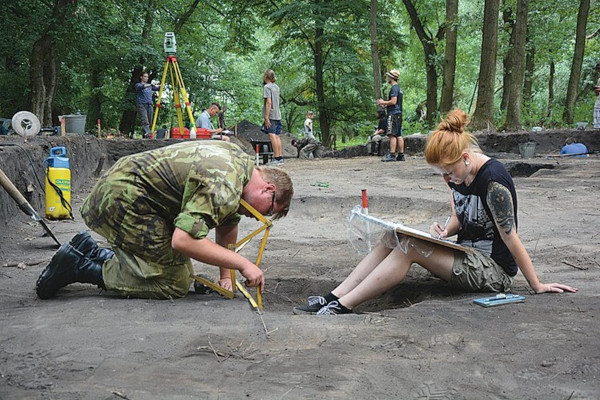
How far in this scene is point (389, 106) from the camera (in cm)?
1205

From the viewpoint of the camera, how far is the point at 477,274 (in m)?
3.41

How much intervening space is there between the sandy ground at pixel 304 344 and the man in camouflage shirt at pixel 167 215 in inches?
6.3

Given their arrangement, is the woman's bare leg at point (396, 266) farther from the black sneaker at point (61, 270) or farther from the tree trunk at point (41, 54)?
the tree trunk at point (41, 54)

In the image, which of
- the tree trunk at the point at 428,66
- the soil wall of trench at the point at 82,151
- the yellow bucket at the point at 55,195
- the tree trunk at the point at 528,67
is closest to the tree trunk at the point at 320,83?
the tree trunk at the point at 428,66

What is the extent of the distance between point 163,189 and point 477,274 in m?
1.83

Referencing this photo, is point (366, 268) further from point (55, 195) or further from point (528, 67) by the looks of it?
point (528, 67)

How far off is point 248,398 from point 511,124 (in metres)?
14.2

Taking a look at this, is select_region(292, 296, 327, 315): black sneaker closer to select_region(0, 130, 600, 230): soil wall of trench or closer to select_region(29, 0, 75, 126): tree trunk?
select_region(0, 130, 600, 230): soil wall of trench

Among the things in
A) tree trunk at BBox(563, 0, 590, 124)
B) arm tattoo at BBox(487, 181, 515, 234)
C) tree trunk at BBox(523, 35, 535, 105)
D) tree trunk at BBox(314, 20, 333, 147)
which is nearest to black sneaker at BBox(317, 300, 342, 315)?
arm tattoo at BBox(487, 181, 515, 234)

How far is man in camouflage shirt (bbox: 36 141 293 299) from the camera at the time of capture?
291cm

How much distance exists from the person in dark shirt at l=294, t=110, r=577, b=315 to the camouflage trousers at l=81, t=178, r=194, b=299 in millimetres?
783

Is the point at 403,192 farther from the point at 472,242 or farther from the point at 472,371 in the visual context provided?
the point at 472,371

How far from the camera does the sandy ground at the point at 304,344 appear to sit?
223 centimetres

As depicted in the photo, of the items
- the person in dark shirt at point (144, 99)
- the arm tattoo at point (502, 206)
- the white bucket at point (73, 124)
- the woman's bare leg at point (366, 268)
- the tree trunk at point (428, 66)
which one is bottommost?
the woman's bare leg at point (366, 268)
